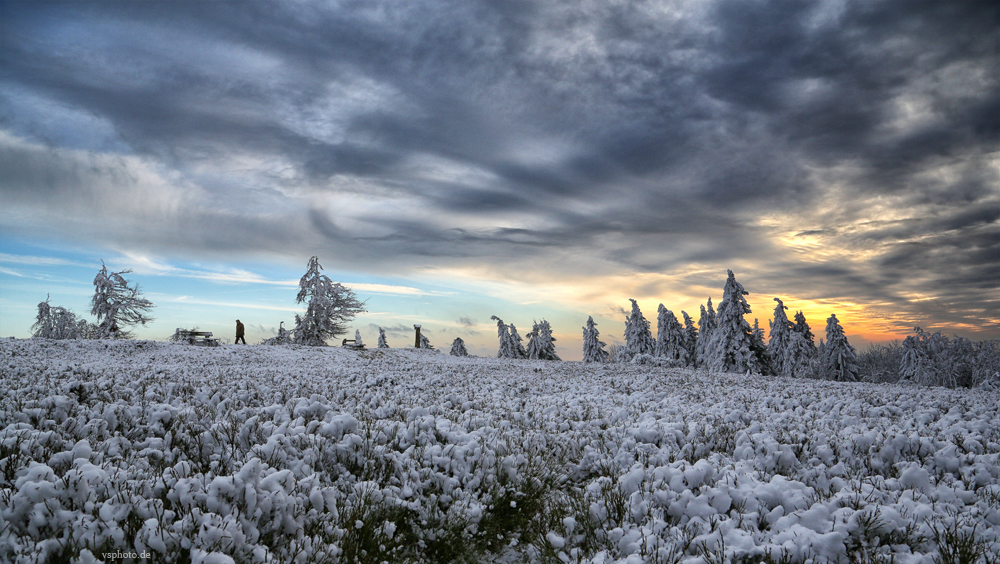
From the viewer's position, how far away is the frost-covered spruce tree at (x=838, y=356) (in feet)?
135

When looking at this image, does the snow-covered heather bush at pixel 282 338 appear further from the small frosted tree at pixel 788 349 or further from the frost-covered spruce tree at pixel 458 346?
the small frosted tree at pixel 788 349

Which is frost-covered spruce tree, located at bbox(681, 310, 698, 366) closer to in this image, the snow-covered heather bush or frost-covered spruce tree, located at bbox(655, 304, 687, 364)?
frost-covered spruce tree, located at bbox(655, 304, 687, 364)

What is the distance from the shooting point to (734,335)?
3027 cm

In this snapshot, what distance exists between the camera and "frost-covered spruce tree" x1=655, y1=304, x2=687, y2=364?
4909cm

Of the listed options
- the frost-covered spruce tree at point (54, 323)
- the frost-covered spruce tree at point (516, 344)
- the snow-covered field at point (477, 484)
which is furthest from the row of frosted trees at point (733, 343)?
the frost-covered spruce tree at point (54, 323)

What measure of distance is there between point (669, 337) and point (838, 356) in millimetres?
14908

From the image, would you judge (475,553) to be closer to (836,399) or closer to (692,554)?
(692,554)

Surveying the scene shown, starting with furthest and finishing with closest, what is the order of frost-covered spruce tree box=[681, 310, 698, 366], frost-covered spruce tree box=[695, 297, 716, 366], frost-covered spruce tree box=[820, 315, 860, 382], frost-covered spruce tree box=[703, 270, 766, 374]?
frost-covered spruce tree box=[681, 310, 698, 366]
frost-covered spruce tree box=[695, 297, 716, 366]
frost-covered spruce tree box=[820, 315, 860, 382]
frost-covered spruce tree box=[703, 270, 766, 374]

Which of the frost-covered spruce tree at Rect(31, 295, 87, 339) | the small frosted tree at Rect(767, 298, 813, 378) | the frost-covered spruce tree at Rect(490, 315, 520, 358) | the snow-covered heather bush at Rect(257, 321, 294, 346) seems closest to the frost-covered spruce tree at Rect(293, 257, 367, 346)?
the snow-covered heather bush at Rect(257, 321, 294, 346)

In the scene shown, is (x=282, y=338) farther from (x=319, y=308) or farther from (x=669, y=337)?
(x=669, y=337)

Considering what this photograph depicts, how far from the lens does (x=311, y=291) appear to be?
4209 centimetres

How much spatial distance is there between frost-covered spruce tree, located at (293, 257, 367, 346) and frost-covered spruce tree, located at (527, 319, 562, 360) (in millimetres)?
19186

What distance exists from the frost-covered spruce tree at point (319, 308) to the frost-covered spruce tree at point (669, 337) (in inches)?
1307

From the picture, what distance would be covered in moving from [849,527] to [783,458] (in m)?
2.22
